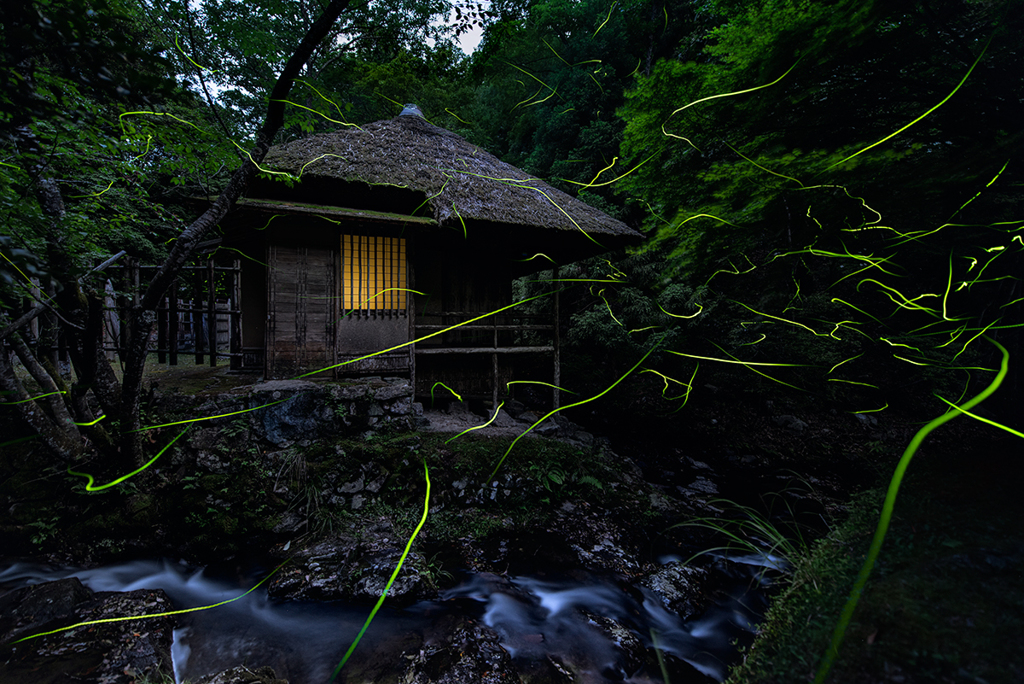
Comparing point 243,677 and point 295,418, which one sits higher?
point 295,418

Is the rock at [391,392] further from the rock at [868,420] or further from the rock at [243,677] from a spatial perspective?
the rock at [868,420]

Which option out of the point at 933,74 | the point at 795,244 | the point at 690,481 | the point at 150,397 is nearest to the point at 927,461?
the point at 795,244

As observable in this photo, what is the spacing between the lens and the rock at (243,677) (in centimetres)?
217

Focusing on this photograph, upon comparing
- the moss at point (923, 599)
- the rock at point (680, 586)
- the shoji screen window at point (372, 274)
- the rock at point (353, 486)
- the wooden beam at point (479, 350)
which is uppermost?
the shoji screen window at point (372, 274)

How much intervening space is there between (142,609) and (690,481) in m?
6.55

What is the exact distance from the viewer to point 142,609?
2.82 metres

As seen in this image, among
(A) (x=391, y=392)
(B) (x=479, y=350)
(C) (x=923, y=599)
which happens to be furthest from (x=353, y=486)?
(C) (x=923, y=599)

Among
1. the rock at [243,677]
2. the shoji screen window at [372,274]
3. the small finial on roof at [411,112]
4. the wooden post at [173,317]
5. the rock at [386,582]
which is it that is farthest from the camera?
the small finial on roof at [411,112]

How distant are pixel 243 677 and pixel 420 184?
19.3 ft

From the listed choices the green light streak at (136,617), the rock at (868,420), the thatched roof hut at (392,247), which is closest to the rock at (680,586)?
the thatched roof hut at (392,247)

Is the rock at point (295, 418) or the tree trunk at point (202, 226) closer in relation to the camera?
the tree trunk at point (202, 226)

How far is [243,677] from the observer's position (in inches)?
86.9

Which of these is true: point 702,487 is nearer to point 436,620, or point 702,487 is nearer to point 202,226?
point 436,620

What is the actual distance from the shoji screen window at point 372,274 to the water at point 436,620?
3966 mm
